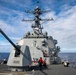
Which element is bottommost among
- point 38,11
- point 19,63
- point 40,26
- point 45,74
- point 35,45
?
point 45,74

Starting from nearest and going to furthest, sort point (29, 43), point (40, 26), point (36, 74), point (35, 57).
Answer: point (36, 74) → point (35, 57) → point (29, 43) → point (40, 26)

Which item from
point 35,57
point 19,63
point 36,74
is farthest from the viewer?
point 35,57

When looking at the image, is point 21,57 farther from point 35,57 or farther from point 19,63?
point 35,57

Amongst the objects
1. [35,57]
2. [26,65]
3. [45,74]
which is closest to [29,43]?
[35,57]

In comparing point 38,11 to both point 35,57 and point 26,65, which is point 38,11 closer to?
point 35,57

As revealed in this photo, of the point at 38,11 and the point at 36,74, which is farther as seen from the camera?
the point at 38,11

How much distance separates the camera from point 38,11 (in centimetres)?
2002

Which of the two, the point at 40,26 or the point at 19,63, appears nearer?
the point at 19,63

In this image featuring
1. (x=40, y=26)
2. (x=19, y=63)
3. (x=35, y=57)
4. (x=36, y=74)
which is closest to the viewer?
(x=36, y=74)

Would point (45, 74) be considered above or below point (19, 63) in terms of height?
below

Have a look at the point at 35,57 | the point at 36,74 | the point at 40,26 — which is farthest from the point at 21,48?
the point at 40,26

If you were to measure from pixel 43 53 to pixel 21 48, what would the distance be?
17.0 feet

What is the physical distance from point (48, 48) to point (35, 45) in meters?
1.34

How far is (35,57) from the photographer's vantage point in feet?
52.4
